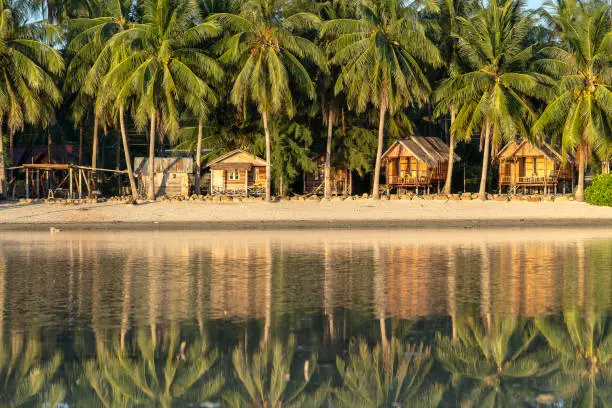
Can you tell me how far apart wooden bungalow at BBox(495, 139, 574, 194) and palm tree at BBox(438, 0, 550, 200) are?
6540 mm

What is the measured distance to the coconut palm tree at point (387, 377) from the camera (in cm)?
879

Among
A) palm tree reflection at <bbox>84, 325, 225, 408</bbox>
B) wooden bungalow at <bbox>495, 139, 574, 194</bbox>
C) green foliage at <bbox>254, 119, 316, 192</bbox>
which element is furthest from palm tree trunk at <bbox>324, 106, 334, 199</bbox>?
palm tree reflection at <bbox>84, 325, 225, 408</bbox>

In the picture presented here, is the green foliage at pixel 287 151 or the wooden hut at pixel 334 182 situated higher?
the green foliage at pixel 287 151

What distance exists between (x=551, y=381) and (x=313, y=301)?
6.55m

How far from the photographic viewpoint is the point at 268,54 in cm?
4703

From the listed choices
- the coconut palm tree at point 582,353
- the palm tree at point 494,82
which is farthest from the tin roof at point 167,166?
the coconut palm tree at point 582,353

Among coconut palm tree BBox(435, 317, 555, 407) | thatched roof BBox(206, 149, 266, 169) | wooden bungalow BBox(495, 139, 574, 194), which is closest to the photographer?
coconut palm tree BBox(435, 317, 555, 407)

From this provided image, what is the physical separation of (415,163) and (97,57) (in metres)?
20.9

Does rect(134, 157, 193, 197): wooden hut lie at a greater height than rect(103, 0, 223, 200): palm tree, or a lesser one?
lesser

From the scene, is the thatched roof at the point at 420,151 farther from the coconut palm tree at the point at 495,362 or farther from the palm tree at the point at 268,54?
the coconut palm tree at the point at 495,362

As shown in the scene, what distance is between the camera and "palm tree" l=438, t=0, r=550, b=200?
47.9 meters

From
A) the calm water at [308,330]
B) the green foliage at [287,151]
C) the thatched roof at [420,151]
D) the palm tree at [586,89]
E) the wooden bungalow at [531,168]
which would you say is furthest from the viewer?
the wooden bungalow at [531,168]

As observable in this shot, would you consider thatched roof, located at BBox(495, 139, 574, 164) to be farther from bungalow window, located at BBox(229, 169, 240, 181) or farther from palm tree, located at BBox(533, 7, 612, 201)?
bungalow window, located at BBox(229, 169, 240, 181)

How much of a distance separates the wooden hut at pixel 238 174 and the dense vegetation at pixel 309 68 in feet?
3.68
